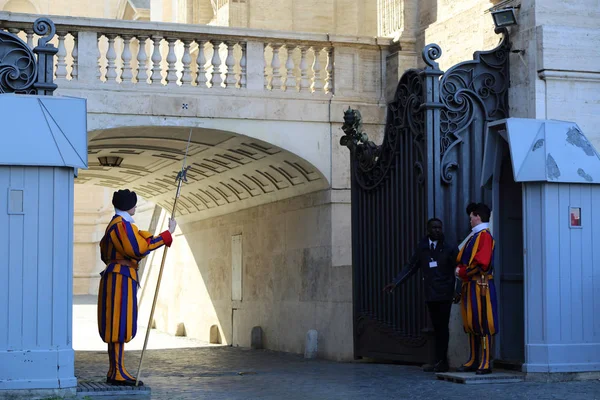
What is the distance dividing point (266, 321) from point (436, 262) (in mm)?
7503

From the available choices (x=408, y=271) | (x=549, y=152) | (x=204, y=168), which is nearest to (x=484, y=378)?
(x=408, y=271)

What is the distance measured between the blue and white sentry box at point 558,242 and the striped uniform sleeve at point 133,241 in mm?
3342

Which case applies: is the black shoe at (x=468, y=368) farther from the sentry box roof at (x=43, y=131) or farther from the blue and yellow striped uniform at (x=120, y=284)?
the sentry box roof at (x=43, y=131)

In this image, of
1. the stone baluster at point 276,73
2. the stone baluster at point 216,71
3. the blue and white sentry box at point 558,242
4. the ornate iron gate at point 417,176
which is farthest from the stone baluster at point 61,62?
the blue and white sentry box at point 558,242

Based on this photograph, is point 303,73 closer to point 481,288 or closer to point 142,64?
point 142,64

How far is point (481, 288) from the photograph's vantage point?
36.3 feet

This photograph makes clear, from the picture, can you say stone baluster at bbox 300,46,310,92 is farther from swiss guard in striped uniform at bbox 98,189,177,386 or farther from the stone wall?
swiss guard in striped uniform at bbox 98,189,177,386

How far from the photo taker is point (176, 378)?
12.9m

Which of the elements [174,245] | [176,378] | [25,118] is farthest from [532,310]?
[174,245]

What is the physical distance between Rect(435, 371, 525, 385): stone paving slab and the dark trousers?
0.95 metres

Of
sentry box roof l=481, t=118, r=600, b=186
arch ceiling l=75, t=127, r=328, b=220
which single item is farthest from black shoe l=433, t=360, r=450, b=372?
arch ceiling l=75, t=127, r=328, b=220

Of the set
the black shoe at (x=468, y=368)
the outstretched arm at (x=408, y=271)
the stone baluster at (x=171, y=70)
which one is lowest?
the black shoe at (x=468, y=368)

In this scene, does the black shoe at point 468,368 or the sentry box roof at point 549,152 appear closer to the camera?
the sentry box roof at point 549,152

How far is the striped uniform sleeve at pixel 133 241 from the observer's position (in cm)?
1029
